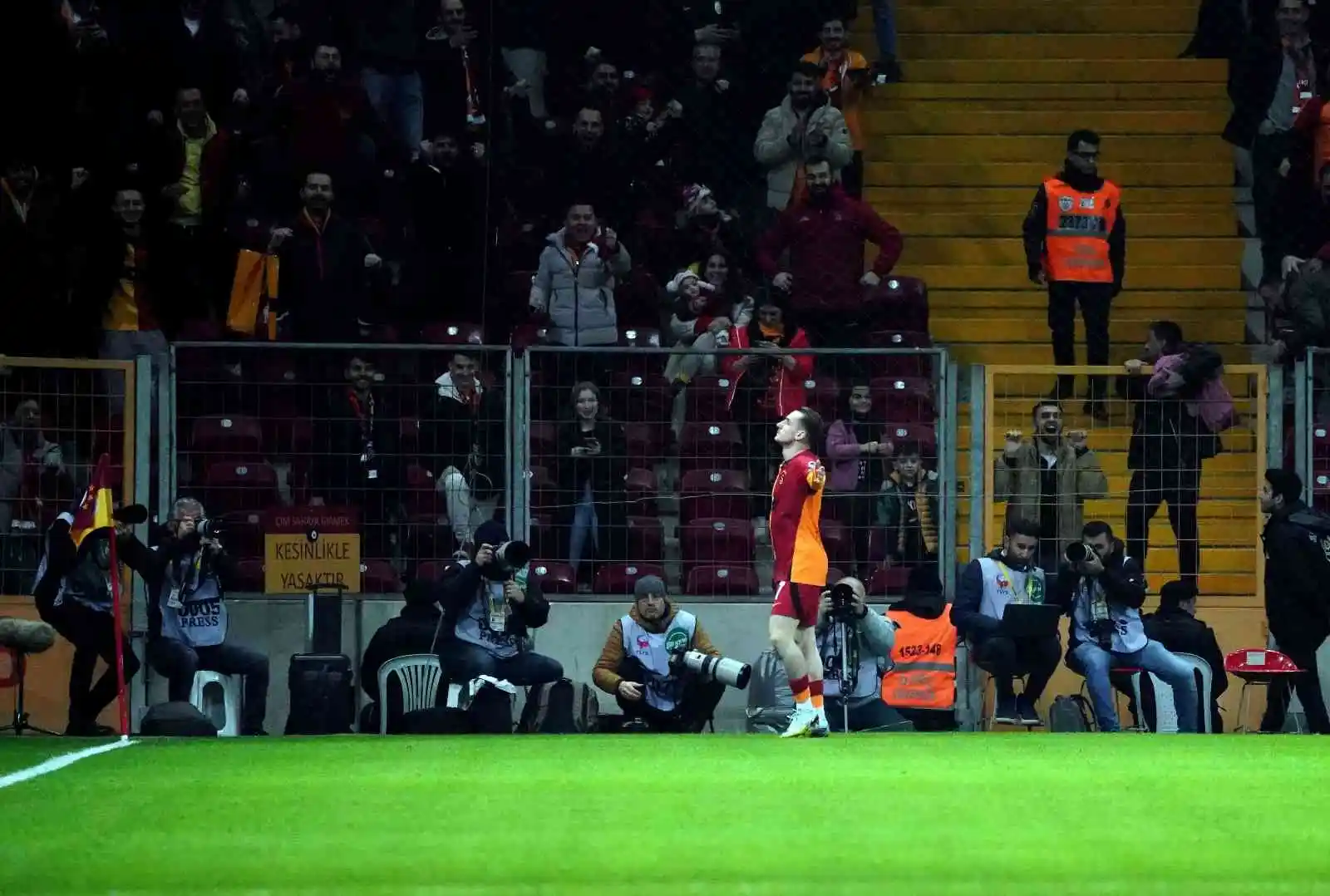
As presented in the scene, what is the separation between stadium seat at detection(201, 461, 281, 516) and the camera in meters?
15.6

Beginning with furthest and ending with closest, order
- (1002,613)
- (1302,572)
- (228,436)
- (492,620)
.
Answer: (228,436), (1302,572), (1002,613), (492,620)

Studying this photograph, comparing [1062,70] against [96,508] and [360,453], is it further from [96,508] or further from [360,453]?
[96,508]

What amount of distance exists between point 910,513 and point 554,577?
2.31 metres

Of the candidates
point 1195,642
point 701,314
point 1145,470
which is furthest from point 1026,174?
point 1195,642

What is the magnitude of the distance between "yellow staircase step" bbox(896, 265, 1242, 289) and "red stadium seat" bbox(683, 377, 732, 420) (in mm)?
4813

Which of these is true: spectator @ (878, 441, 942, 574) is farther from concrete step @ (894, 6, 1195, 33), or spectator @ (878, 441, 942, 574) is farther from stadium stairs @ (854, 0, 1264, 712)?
A: concrete step @ (894, 6, 1195, 33)

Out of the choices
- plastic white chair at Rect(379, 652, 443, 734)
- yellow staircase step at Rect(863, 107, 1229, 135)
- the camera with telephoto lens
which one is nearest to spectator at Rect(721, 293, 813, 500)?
the camera with telephoto lens

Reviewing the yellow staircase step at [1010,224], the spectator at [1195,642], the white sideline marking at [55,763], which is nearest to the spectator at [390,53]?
the yellow staircase step at [1010,224]

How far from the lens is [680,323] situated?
17.6 m

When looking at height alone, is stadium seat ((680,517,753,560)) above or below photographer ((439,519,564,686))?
above

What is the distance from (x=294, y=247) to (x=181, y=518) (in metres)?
3.14

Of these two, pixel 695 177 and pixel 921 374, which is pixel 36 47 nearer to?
pixel 695 177

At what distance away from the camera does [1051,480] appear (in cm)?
1568

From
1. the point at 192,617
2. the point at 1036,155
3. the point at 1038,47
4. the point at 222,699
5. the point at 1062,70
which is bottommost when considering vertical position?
the point at 222,699
